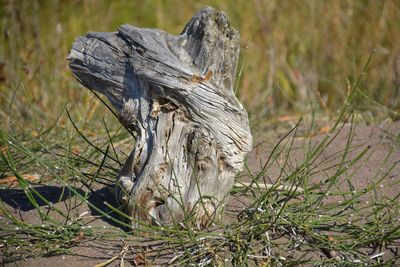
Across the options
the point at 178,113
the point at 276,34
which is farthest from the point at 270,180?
the point at 276,34

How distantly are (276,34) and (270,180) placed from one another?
397 cm

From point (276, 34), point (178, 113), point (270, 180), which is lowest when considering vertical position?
point (270, 180)

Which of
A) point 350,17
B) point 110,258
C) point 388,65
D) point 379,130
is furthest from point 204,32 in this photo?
point 350,17

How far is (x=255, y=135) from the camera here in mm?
4008

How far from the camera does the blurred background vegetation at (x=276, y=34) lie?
6.27 meters

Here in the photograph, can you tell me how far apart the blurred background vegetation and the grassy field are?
0.01 m

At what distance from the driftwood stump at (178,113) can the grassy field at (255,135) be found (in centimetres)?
13

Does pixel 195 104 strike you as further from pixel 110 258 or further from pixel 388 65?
pixel 388 65

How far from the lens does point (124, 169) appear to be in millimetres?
2883

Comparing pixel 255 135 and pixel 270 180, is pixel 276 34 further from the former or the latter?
pixel 270 180

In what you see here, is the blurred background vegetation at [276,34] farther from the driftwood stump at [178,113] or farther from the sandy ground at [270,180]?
the driftwood stump at [178,113]

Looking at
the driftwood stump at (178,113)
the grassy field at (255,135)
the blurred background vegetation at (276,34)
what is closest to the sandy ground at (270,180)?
the grassy field at (255,135)

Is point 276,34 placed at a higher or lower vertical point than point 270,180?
higher

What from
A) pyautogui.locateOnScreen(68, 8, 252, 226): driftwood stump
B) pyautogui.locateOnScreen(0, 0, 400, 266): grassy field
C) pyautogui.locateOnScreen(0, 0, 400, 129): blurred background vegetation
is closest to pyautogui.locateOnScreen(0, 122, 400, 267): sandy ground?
pyautogui.locateOnScreen(0, 0, 400, 266): grassy field
